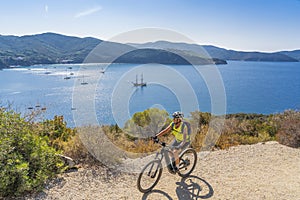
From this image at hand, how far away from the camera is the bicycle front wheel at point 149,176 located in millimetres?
4082

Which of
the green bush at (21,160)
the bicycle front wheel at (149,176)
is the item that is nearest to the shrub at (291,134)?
the bicycle front wheel at (149,176)

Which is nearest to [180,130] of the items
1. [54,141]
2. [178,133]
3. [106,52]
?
[178,133]

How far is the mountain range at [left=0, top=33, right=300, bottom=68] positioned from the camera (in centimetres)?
732

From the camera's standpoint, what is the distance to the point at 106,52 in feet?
22.7

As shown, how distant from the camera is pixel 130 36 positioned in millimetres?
6230

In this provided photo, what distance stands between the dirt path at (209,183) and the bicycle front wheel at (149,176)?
0.41 feet

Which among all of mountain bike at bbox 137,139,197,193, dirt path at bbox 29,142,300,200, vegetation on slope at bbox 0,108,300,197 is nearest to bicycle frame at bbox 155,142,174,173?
mountain bike at bbox 137,139,197,193

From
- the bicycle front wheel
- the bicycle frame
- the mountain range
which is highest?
the mountain range

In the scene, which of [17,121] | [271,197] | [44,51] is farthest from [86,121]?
[44,51]

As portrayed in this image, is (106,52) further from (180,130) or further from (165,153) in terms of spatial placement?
(165,153)

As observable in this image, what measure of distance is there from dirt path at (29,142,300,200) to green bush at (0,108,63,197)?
300 millimetres

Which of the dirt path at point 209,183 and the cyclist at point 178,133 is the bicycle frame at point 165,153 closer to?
→ the cyclist at point 178,133

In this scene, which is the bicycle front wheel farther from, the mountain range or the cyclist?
the mountain range

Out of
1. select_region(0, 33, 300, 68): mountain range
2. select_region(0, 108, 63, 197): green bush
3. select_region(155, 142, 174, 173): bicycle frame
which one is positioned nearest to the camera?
select_region(0, 108, 63, 197): green bush
